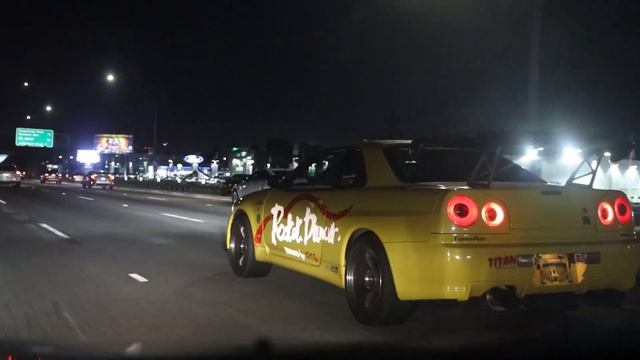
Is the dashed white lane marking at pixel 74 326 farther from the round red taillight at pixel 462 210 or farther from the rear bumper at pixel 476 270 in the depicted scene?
the round red taillight at pixel 462 210

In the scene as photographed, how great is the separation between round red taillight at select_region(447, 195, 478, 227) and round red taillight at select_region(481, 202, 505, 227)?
0.08 m

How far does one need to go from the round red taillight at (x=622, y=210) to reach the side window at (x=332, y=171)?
2276mm

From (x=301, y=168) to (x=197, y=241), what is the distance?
6.74 meters

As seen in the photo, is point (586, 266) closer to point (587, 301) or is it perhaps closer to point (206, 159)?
point (587, 301)

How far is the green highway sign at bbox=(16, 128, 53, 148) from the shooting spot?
87062 millimetres

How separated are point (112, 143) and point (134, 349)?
91.0 meters

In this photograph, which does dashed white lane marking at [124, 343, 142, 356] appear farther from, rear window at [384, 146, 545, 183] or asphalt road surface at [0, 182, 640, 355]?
rear window at [384, 146, 545, 183]

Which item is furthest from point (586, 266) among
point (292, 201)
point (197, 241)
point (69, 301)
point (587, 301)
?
point (197, 241)

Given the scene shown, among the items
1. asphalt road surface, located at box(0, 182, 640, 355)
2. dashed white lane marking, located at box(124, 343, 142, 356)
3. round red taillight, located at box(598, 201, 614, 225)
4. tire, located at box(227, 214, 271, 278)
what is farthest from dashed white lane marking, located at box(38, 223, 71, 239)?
round red taillight, located at box(598, 201, 614, 225)

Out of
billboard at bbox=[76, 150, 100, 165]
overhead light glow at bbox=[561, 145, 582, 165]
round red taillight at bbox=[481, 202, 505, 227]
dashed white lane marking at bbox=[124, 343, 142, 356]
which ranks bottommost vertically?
dashed white lane marking at bbox=[124, 343, 142, 356]

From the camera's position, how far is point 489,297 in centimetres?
614

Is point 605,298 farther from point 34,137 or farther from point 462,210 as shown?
point 34,137

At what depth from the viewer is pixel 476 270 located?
19.1 feet

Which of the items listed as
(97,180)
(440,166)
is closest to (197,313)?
(440,166)
